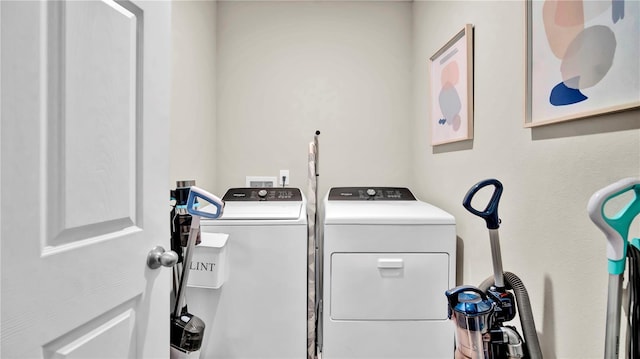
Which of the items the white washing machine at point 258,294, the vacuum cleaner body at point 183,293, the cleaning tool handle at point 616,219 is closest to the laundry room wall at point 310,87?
the white washing machine at point 258,294

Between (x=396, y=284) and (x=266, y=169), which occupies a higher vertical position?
(x=266, y=169)

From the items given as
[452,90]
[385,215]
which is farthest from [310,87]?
[385,215]

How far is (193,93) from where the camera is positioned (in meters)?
2.00

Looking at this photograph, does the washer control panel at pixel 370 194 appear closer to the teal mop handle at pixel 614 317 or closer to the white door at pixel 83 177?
the white door at pixel 83 177

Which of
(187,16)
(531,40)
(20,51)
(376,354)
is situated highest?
(187,16)

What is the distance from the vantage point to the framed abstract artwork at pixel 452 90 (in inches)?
62.7

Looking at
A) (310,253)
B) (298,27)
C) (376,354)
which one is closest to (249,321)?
(310,253)

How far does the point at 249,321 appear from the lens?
62.0 inches

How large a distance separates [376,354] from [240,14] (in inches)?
94.3

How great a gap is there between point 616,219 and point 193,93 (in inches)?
79.4

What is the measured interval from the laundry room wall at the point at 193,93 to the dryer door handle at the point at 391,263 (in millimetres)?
1122

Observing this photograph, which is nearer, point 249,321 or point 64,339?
point 64,339

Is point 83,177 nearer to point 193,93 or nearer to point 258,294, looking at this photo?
point 258,294

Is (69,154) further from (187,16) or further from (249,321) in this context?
(187,16)
